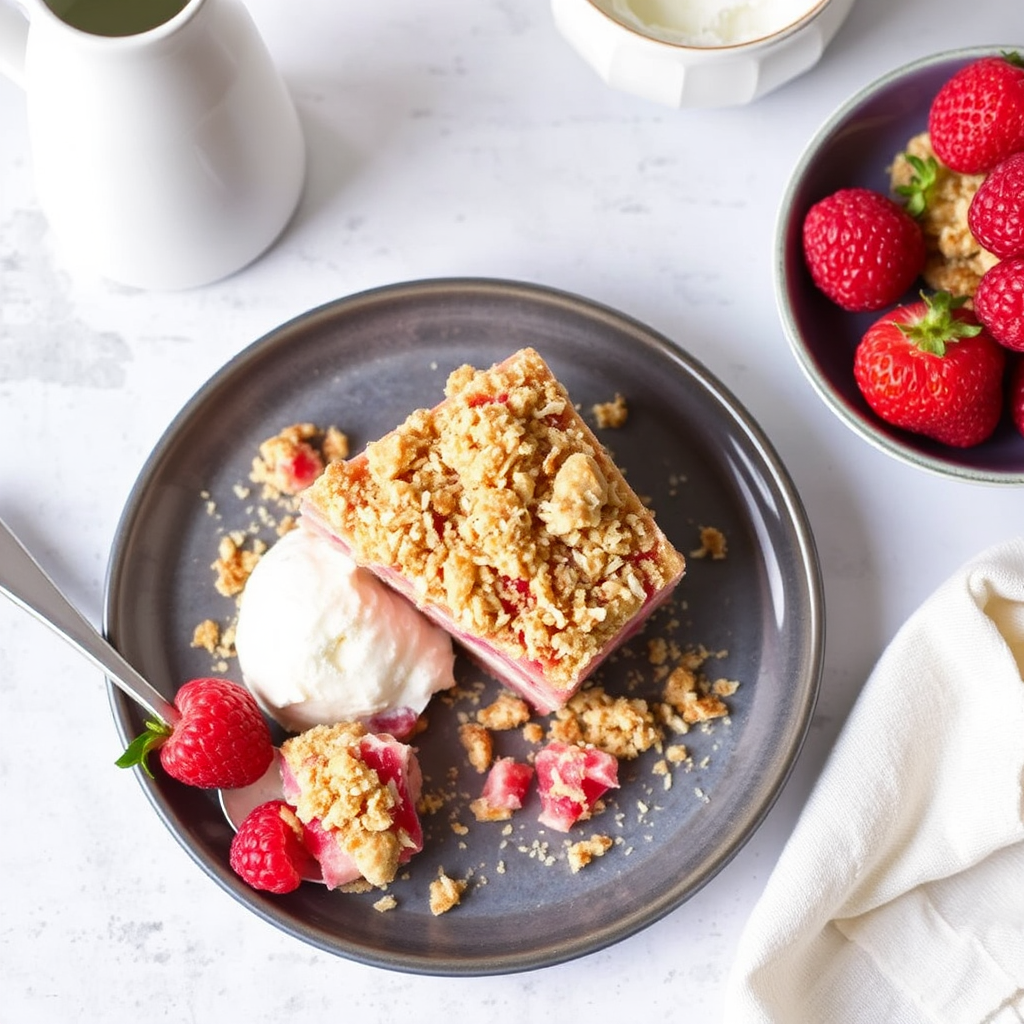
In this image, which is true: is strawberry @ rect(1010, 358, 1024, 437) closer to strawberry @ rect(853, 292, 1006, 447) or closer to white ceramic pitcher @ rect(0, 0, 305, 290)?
strawberry @ rect(853, 292, 1006, 447)

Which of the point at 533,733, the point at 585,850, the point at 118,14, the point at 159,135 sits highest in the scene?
the point at 118,14

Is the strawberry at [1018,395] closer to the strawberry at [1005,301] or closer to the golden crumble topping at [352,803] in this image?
the strawberry at [1005,301]

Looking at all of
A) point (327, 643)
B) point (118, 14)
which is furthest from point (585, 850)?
point (118, 14)

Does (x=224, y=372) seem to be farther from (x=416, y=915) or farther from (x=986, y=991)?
(x=986, y=991)

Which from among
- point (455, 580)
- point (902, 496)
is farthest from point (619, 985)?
point (902, 496)

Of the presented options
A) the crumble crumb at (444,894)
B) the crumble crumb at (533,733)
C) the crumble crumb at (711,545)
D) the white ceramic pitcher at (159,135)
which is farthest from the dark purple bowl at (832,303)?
the crumble crumb at (444,894)

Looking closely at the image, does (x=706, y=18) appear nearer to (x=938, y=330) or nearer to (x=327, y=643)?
(x=938, y=330)
